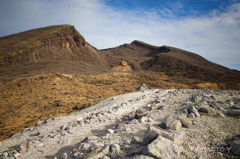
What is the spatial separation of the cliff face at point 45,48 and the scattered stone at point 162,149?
29.9 meters

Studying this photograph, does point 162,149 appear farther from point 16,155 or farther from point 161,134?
point 16,155

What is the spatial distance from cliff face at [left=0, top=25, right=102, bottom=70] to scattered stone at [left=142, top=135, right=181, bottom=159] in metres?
29.9

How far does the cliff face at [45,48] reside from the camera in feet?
78.6

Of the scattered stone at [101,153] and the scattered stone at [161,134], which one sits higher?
the scattered stone at [161,134]

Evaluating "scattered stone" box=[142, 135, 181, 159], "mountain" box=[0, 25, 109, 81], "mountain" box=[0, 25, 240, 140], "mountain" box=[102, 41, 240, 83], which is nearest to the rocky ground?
"scattered stone" box=[142, 135, 181, 159]

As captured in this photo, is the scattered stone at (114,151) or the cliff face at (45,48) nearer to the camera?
the scattered stone at (114,151)

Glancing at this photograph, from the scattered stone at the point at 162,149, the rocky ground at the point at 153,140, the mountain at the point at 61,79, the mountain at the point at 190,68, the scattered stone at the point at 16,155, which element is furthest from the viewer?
the mountain at the point at 190,68

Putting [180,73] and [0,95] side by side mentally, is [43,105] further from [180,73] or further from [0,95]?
[180,73]

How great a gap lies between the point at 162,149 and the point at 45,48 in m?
33.7

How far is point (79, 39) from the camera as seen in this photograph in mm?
38188

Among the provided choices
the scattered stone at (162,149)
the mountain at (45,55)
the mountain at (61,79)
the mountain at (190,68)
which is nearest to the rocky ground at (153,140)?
the scattered stone at (162,149)

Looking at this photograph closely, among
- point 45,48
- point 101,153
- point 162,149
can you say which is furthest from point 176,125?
point 45,48

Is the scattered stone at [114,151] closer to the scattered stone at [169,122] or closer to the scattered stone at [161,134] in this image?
the scattered stone at [161,134]

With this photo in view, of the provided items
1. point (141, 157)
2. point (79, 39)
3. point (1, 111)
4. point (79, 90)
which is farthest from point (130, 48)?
point (141, 157)
